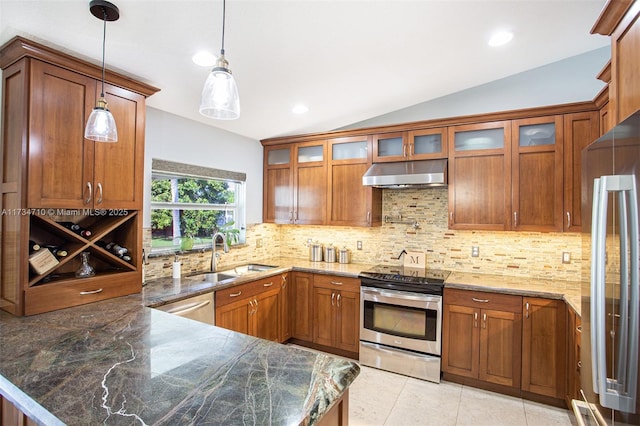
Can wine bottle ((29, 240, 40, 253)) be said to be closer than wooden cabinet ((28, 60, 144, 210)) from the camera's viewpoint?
No

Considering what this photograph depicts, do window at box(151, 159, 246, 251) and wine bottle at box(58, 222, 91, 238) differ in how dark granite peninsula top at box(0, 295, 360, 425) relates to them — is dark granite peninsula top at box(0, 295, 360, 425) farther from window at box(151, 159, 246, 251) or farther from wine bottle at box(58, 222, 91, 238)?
window at box(151, 159, 246, 251)

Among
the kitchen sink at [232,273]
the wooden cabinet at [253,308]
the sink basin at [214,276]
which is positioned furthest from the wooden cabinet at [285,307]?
the sink basin at [214,276]

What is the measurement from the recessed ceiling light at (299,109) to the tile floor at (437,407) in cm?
277

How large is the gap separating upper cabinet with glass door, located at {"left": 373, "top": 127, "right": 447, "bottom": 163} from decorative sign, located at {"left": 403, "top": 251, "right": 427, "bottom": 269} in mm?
1090

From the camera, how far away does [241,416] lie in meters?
0.99

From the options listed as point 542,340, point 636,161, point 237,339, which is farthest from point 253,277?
point 636,161

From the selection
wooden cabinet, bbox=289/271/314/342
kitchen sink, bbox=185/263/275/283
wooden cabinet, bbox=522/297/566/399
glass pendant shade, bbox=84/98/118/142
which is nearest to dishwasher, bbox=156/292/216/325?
kitchen sink, bbox=185/263/275/283

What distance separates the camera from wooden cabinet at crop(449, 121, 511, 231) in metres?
3.11

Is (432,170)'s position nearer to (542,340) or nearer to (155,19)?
(542,340)

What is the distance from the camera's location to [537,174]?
298 cm

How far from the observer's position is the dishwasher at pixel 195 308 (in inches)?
97.0

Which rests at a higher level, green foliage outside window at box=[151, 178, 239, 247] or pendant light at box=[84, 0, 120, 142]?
pendant light at box=[84, 0, 120, 142]

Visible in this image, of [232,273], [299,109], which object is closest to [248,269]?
[232,273]

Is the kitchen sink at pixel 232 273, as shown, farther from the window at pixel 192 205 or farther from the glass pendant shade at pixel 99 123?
the glass pendant shade at pixel 99 123
